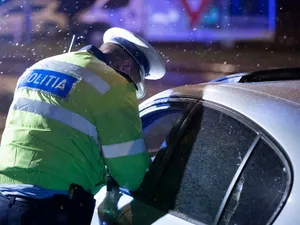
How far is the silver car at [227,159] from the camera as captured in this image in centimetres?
215

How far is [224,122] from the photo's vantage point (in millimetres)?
2516

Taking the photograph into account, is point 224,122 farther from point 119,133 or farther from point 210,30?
point 210,30

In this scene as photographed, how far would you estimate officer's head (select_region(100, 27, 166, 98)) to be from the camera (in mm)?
3238

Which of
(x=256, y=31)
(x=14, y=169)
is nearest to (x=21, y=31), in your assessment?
(x=256, y=31)

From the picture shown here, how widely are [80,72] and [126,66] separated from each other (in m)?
0.41

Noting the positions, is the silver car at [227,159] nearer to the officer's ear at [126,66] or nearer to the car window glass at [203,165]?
the car window glass at [203,165]

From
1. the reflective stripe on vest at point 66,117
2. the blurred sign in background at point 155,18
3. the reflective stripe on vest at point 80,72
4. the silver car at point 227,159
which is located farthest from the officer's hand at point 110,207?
the blurred sign in background at point 155,18

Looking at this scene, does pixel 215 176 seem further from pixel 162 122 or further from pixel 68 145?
pixel 162 122

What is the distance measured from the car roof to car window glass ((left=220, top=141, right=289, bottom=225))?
6 centimetres

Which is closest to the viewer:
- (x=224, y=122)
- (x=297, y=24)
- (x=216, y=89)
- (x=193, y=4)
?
(x=224, y=122)

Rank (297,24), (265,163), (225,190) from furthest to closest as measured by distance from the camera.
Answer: (297,24) < (225,190) < (265,163)

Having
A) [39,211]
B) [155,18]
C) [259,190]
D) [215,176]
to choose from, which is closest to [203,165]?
[215,176]

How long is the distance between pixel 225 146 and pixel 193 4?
634 inches

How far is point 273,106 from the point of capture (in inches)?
91.7
